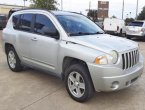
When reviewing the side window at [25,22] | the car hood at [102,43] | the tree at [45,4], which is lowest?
the car hood at [102,43]

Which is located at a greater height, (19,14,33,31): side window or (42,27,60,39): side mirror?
(19,14,33,31): side window

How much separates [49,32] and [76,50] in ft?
3.19

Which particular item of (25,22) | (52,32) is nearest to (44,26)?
(52,32)

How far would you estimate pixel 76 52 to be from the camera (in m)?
5.21

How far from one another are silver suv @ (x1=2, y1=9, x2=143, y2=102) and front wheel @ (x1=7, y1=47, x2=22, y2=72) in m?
0.14

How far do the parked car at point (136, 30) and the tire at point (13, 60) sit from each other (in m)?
13.8

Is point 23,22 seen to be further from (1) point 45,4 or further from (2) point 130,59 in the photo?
(1) point 45,4

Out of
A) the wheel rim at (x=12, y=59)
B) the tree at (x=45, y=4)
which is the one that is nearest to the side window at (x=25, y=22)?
the wheel rim at (x=12, y=59)

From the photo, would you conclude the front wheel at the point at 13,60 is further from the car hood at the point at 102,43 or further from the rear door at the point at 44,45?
the car hood at the point at 102,43

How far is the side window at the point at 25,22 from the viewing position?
6.76 m

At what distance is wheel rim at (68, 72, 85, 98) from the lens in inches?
208

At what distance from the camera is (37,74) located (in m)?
7.46

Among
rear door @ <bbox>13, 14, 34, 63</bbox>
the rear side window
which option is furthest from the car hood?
the rear side window

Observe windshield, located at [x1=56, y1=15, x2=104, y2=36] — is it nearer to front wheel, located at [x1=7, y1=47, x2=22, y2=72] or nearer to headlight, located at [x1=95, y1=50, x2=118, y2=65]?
headlight, located at [x1=95, y1=50, x2=118, y2=65]
